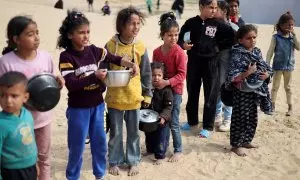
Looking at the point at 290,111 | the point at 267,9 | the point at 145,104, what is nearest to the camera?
the point at 145,104

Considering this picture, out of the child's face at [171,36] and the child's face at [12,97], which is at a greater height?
the child's face at [171,36]

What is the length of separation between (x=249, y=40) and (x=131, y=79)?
1.58 meters

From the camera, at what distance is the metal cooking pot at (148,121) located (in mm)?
3982

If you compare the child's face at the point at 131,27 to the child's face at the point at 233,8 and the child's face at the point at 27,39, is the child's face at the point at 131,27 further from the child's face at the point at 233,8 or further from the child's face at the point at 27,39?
the child's face at the point at 233,8

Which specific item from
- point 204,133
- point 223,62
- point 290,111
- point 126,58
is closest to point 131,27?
point 126,58

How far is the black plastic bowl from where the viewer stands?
8.86 feet

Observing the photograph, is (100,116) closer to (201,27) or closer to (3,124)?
(3,124)

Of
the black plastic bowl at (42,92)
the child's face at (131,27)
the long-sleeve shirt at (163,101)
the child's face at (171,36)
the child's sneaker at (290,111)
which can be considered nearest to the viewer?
the black plastic bowl at (42,92)

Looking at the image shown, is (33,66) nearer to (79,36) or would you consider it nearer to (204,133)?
(79,36)

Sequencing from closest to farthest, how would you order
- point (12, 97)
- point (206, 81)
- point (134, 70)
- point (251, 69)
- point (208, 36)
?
point (12, 97)
point (134, 70)
point (251, 69)
point (208, 36)
point (206, 81)

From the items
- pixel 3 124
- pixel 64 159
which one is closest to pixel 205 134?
pixel 64 159

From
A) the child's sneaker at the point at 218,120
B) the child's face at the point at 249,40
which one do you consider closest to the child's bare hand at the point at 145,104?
the child's face at the point at 249,40

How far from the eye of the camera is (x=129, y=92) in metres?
3.75

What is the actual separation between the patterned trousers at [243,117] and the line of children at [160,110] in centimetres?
88
